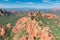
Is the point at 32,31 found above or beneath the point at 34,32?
above

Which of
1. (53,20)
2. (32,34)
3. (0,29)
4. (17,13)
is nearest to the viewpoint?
(32,34)

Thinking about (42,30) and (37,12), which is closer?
(42,30)

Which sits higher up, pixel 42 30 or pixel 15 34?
pixel 42 30

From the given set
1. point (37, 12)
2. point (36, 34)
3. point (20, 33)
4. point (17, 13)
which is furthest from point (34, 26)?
point (17, 13)

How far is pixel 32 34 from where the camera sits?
6525 centimetres

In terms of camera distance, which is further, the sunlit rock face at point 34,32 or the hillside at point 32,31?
the hillside at point 32,31

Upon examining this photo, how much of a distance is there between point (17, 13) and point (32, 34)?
56.7 m

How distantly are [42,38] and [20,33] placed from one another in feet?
43.1

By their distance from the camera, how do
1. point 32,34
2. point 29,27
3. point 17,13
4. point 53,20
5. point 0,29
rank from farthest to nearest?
point 17,13, point 53,20, point 0,29, point 29,27, point 32,34

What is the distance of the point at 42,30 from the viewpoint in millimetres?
60562

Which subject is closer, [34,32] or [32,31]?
[34,32]

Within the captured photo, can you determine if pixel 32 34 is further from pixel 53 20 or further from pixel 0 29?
pixel 53 20

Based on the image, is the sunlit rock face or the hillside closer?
the sunlit rock face

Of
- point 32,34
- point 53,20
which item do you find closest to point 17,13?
point 53,20
